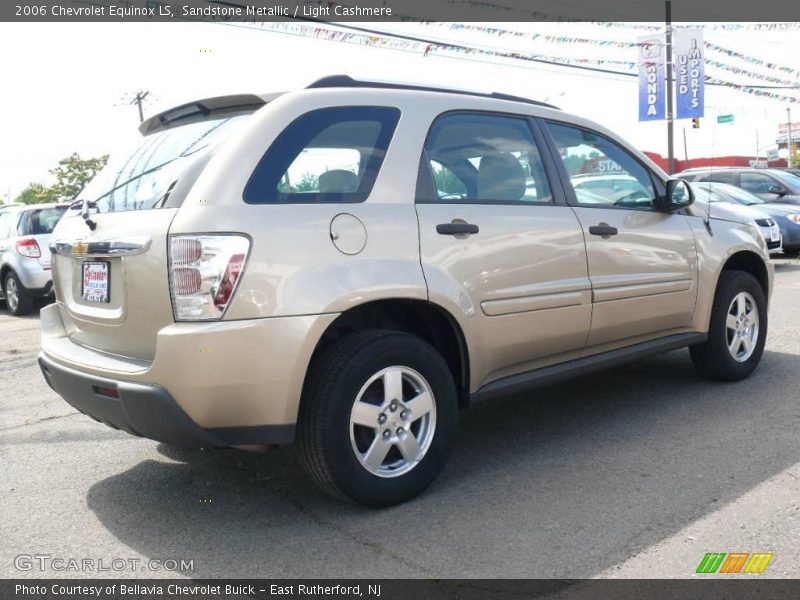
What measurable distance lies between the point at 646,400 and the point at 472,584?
2609 millimetres

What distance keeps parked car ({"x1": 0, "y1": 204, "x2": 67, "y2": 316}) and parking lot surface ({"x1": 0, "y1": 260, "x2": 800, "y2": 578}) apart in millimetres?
6390

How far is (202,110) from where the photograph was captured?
3.69 m

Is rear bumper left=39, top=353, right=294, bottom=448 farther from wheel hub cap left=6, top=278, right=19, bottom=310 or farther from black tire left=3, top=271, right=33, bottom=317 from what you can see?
wheel hub cap left=6, top=278, right=19, bottom=310

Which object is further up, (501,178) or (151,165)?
(151,165)

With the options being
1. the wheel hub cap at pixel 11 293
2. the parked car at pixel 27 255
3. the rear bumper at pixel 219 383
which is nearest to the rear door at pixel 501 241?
the rear bumper at pixel 219 383

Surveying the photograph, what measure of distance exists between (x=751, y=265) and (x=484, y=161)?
2.62 metres

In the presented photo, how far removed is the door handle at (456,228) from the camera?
3.55m

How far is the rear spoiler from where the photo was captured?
3438 mm

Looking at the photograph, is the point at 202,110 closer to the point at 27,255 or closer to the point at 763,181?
the point at 27,255

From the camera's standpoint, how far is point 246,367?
3008 mm

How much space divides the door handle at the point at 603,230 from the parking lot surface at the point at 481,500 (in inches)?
42.4

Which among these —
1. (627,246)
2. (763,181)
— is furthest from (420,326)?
(763,181)

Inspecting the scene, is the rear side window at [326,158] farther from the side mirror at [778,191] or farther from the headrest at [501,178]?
the side mirror at [778,191]

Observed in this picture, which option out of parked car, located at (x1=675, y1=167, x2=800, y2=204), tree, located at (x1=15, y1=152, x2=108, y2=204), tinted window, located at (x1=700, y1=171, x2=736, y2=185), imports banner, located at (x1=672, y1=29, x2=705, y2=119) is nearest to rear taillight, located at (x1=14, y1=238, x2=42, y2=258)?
parked car, located at (x1=675, y1=167, x2=800, y2=204)
